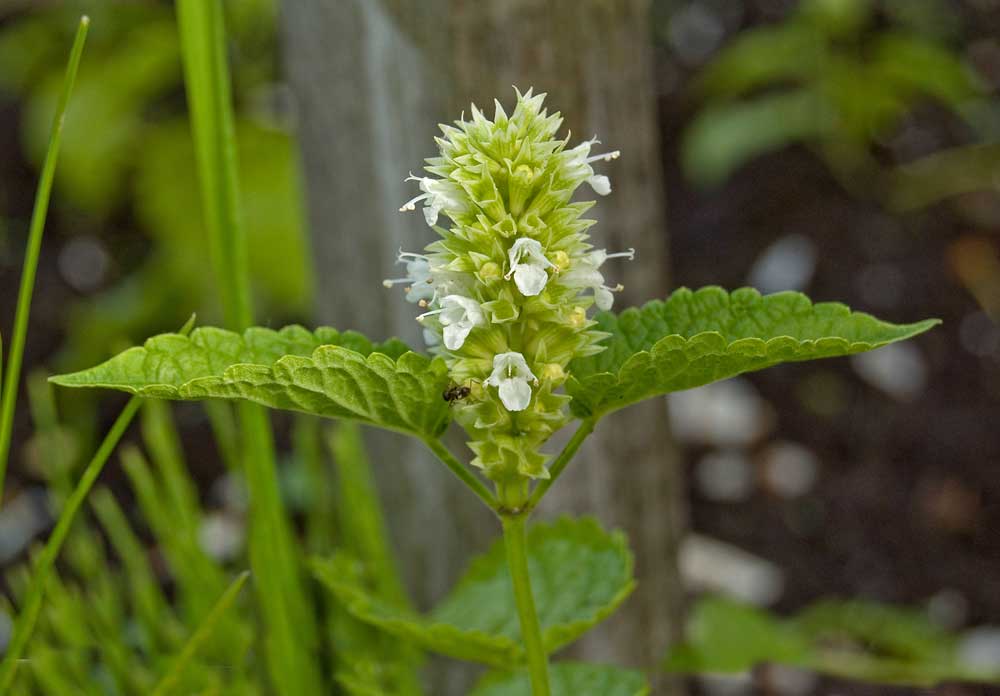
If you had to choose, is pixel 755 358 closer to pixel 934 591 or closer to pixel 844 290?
pixel 934 591

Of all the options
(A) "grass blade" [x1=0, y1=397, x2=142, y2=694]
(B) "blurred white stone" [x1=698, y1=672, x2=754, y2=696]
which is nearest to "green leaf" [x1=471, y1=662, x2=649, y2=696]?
(A) "grass blade" [x1=0, y1=397, x2=142, y2=694]

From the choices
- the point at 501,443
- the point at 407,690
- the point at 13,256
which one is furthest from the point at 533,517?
the point at 13,256

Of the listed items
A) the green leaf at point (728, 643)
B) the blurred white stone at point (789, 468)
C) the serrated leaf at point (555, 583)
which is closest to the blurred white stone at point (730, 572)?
the blurred white stone at point (789, 468)

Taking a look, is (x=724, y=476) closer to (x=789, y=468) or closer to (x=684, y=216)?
(x=789, y=468)

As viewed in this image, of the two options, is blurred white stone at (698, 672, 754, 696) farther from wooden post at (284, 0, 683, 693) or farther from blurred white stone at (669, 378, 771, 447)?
blurred white stone at (669, 378, 771, 447)

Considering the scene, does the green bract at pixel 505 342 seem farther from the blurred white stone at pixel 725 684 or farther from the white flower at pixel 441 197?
the blurred white stone at pixel 725 684
